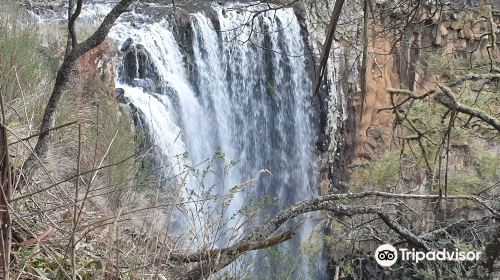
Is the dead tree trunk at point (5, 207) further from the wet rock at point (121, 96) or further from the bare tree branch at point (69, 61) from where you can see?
the wet rock at point (121, 96)

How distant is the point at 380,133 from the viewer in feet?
42.7

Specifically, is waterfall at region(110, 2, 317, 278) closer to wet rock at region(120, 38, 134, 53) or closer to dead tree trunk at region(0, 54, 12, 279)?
wet rock at region(120, 38, 134, 53)

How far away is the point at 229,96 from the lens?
34.4ft

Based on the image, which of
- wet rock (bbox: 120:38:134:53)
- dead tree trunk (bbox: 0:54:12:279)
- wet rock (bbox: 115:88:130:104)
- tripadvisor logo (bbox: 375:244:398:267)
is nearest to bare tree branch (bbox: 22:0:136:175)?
dead tree trunk (bbox: 0:54:12:279)

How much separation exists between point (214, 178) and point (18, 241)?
24.6 ft

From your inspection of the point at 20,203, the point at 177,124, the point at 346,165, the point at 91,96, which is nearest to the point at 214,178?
the point at 177,124

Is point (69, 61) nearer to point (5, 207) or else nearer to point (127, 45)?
point (5, 207)

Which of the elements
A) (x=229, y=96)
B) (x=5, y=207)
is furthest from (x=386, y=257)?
(x=229, y=96)

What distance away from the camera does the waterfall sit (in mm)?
8414

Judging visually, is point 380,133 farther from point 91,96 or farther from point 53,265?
point 53,265

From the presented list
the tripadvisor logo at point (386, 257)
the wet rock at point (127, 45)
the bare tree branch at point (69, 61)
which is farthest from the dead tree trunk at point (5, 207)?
the wet rock at point (127, 45)

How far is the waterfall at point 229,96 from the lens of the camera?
27.6ft

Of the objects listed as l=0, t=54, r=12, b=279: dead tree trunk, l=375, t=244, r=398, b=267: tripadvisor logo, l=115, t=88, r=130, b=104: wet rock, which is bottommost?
l=375, t=244, r=398, b=267: tripadvisor logo

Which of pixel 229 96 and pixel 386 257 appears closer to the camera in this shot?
pixel 386 257
